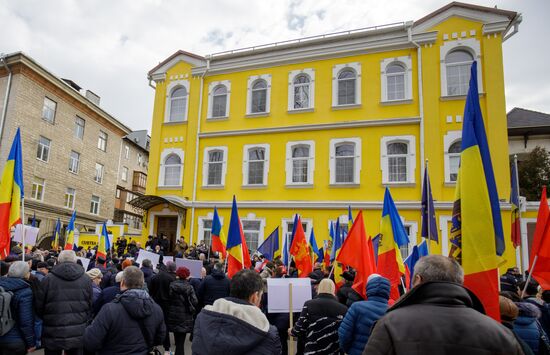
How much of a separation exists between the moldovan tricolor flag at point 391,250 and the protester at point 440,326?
480cm

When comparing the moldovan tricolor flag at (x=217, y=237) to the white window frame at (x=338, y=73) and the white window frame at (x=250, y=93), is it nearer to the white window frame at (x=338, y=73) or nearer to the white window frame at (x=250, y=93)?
the white window frame at (x=250, y=93)

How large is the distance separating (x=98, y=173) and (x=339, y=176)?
25.0m

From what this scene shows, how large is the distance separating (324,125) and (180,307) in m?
14.1

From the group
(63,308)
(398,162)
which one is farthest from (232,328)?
(398,162)

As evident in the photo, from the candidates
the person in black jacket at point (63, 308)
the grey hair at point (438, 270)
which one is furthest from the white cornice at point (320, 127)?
the grey hair at point (438, 270)

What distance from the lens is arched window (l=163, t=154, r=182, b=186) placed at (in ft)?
74.0

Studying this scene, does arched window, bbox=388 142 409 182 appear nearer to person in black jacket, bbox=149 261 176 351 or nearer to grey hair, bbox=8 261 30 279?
person in black jacket, bbox=149 261 176 351

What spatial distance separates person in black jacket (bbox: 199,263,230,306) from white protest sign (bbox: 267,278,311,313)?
2117 mm

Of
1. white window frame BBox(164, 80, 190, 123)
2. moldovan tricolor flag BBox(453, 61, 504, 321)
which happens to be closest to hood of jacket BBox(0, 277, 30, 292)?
moldovan tricolor flag BBox(453, 61, 504, 321)

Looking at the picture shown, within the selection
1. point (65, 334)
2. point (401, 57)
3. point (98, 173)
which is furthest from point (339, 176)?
point (98, 173)

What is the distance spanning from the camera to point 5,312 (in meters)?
5.02

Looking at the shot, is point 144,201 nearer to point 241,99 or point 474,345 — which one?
point 241,99

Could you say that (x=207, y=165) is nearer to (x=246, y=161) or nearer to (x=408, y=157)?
(x=246, y=161)

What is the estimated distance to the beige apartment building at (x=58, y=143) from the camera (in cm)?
2725
